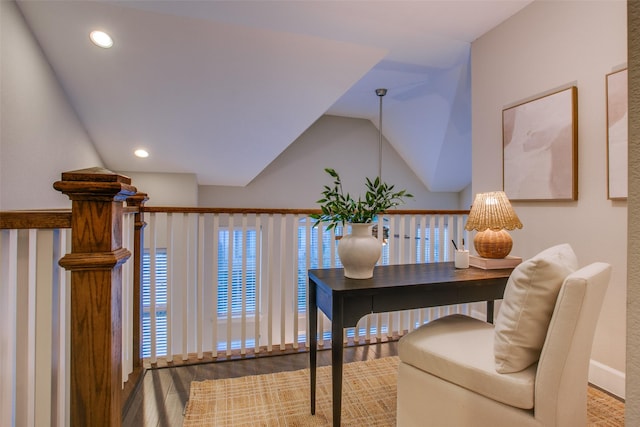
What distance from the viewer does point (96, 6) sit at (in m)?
2.38

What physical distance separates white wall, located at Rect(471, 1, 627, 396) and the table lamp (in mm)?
479

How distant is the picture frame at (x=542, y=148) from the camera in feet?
6.77

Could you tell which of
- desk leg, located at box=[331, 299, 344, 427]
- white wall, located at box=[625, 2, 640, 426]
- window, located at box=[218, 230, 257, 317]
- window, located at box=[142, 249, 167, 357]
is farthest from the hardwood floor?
window, located at box=[218, 230, 257, 317]

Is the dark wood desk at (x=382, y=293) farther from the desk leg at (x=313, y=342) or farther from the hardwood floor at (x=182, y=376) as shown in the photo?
the hardwood floor at (x=182, y=376)

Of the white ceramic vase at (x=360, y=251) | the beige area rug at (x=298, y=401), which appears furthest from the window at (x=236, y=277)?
the white ceramic vase at (x=360, y=251)

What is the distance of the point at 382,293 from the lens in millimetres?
1523

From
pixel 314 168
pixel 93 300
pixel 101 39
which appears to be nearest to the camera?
pixel 93 300

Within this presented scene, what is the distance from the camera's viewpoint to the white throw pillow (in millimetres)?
1098

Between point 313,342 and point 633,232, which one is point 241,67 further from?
point 633,232

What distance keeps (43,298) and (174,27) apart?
2269mm

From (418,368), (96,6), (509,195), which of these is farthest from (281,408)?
(96,6)

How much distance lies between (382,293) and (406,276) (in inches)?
11.2

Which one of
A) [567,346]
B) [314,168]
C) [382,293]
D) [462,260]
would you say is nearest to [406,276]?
[382,293]

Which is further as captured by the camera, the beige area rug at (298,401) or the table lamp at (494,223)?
the table lamp at (494,223)
